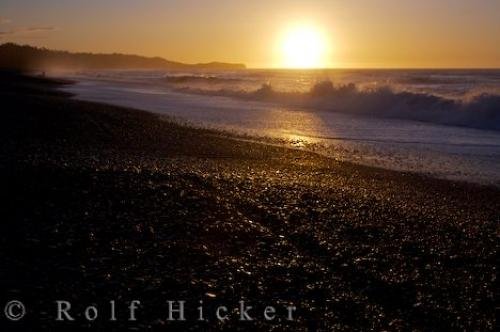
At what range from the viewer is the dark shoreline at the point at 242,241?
15.8 ft

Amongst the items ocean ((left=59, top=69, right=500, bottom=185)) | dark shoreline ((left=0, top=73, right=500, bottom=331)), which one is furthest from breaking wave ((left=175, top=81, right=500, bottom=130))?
dark shoreline ((left=0, top=73, right=500, bottom=331))

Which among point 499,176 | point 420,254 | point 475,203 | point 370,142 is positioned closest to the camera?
point 420,254

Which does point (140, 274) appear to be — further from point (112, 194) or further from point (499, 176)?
point (499, 176)

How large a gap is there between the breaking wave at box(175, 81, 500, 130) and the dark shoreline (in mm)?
15669

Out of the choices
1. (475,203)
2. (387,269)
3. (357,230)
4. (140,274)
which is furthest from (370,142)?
(140,274)

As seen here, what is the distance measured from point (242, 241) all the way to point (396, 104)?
2610cm

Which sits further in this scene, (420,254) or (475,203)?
(475,203)

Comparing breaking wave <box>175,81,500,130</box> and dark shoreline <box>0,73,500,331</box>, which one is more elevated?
breaking wave <box>175,81,500,130</box>

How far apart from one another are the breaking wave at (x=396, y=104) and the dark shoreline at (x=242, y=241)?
51.4 ft

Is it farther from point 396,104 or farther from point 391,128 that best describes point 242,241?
point 396,104

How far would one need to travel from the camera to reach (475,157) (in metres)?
15.0

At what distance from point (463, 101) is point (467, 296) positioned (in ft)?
80.0

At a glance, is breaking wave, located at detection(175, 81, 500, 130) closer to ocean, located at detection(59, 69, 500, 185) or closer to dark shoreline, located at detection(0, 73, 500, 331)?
ocean, located at detection(59, 69, 500, 185)

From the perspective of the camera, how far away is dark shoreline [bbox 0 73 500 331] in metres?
4.82
